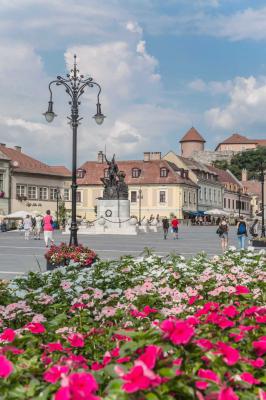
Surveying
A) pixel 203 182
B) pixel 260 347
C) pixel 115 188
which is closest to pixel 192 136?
pixel 203 182

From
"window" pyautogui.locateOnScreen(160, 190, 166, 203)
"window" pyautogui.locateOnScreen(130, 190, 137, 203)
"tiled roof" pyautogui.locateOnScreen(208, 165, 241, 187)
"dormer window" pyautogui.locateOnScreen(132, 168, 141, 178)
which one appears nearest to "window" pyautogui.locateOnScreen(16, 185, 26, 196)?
"window" pyautogui.locateOnScreen(130, 190, 137, 203)

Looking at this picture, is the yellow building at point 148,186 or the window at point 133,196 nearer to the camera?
the yellow building at point 148,186

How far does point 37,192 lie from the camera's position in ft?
270

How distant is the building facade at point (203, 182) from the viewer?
94.6 m

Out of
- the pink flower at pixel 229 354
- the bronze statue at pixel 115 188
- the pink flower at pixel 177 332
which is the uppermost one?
the bronze statue at pixel 115 188

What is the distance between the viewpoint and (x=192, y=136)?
147 metres

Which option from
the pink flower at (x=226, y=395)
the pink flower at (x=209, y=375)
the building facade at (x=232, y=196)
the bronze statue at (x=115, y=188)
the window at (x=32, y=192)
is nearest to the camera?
the pink flower at (x=226, y=395)

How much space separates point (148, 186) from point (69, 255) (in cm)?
7162

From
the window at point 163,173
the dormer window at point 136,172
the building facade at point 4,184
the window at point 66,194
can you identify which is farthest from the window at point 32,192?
the window at point 163,173

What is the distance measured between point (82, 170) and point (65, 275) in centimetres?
8052

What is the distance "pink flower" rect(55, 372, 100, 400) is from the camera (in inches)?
98.0

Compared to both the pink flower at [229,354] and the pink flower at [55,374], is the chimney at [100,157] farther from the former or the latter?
the pink flower at [55,374]

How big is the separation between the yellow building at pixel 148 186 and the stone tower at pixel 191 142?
56.7 metres

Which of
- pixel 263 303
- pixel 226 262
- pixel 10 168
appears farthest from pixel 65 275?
pixel 10 168
